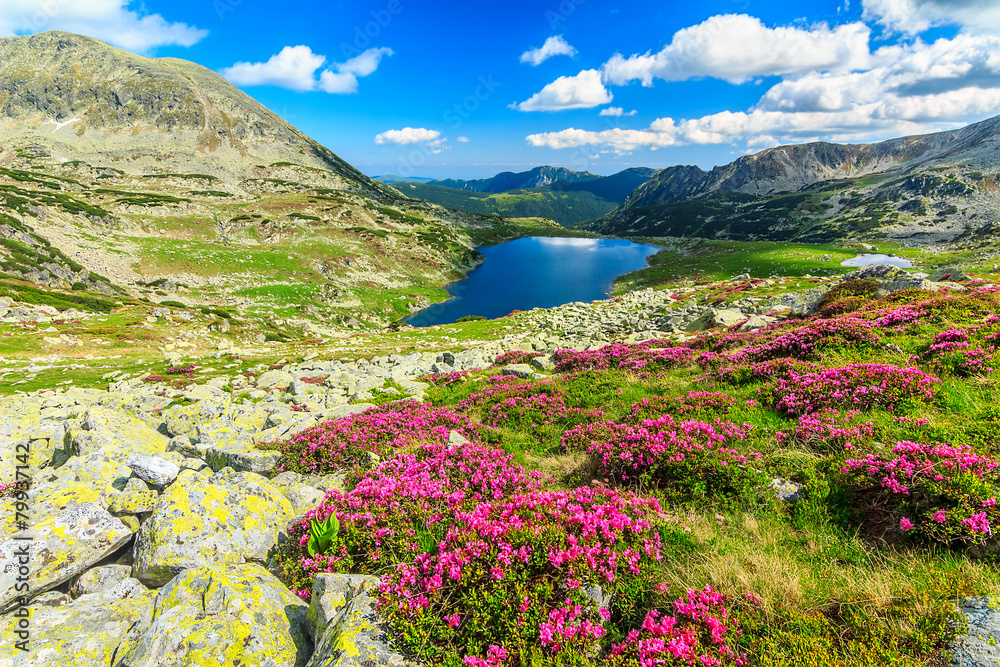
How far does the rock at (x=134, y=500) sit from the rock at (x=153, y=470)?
15.2 inches

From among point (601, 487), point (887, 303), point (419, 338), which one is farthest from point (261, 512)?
point (419, 338)

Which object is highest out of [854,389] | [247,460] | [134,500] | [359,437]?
[854,389]

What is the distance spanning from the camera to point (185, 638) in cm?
440

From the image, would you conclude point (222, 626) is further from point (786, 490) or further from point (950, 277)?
point (950, 277)

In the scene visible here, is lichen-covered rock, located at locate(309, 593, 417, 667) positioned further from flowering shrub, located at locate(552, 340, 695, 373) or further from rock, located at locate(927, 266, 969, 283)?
rock, located at locate(927, 266, 969, 283)

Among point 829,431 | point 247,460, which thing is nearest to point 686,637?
point 829,431

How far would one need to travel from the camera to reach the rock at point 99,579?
580cm

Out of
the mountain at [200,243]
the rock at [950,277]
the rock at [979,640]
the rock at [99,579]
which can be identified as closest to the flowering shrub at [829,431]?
the rock at [979,640]

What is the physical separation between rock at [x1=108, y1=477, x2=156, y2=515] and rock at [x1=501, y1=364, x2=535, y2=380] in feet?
42.9

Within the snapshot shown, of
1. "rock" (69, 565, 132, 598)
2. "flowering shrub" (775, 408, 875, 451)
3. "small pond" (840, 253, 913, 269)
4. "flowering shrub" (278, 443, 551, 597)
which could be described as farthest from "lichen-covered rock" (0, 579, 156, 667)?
"small pond" (840, 253, 913, 269)

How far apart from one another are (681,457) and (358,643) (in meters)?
6.49

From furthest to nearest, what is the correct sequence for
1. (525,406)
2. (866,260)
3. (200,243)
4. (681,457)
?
1. (200,243)
2. (866,260)
3. (525,406)
4. (681,457)

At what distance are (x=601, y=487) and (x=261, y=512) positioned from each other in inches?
265

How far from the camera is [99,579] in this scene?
5.88m
